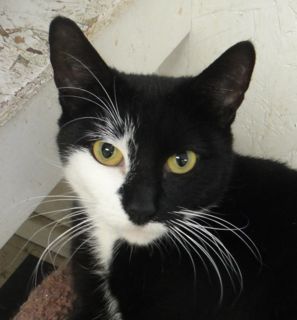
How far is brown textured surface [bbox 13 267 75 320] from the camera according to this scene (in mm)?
1109

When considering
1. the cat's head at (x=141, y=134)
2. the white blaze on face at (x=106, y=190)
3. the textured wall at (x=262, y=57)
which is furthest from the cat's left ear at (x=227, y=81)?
the textured wall at (x=262, y=57)

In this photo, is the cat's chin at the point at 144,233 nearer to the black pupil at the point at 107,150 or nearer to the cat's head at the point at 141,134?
the cat's head at the point at 141,134

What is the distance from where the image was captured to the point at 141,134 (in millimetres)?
822

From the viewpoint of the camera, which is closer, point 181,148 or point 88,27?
point 181,148

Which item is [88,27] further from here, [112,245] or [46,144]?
[112,245]

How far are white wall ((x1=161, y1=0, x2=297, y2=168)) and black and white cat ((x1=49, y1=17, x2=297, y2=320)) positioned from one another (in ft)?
1.38

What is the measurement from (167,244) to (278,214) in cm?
22

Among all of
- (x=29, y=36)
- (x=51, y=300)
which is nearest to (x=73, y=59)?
(x=29, y=36)

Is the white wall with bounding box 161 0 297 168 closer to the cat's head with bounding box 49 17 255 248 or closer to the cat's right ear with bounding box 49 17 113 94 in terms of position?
the cat's head with bounding box 49 17 255 248

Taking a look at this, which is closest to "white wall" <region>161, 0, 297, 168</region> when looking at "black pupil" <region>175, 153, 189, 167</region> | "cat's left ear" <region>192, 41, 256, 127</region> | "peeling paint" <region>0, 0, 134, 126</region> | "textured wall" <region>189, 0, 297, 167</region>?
"textured wall" <region>189, 0, 297, 167</region>

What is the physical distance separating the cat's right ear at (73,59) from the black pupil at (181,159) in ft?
0.56

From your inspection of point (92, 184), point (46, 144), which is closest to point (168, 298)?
point (92, 184)

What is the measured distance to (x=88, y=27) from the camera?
96 centimetres

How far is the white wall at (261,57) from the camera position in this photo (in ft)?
4.17
